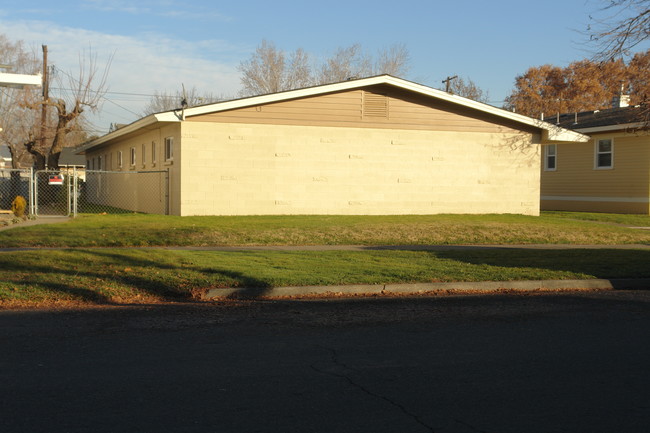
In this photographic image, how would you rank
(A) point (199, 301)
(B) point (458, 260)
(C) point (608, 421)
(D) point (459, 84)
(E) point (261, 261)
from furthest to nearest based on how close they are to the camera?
(D) point (459, 84) → (B) point (458, 260) → (E) point (261, 261) → (A) point (199, 301) → (C) point (608, 421)

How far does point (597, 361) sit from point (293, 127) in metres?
16.8

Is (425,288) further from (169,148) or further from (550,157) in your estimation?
(550,157)

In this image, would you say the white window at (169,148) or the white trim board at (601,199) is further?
the white trim board at (601,199)

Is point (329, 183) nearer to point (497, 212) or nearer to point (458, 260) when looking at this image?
point (497, 212)

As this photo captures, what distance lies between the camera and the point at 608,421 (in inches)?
185

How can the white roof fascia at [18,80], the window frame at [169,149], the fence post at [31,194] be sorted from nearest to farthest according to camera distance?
the white roof fascia at [18,80] → the fence post at [31,194] → the window frame at [169,149]

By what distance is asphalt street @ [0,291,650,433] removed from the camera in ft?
15.4

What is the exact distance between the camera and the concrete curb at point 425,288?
10039mm

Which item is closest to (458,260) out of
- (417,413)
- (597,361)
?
(597,361)

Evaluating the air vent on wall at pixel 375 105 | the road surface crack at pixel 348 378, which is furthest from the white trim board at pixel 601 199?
the road surface crack at pixel 348 378

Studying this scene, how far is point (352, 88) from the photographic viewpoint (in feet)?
73.9

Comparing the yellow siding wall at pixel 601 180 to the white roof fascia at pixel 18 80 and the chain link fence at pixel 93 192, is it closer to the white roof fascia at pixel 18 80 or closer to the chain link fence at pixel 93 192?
the chain link fence at pixel 93 192

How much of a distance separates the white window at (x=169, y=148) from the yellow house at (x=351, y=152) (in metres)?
0.07

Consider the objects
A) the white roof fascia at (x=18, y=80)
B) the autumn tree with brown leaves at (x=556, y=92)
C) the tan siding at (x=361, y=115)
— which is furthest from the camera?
the autumn tree with brown leaves at (x=556, y=92)
